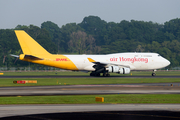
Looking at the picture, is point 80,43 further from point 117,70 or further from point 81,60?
point 117,70

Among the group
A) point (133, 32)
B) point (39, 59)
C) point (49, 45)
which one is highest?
point (133, 32)

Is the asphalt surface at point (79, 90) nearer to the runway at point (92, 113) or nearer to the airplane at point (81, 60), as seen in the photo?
the runway at point (92, 113)

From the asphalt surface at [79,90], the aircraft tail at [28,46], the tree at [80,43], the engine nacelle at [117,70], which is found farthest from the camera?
the tree at [80,43]

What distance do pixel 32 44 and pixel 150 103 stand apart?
4440 centimetres

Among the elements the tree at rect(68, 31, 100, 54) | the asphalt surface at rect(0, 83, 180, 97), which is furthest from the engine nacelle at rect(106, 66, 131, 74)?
the tree at rect(68, 31, 100, 54)

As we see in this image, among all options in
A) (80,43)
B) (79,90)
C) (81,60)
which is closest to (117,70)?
(81,60)

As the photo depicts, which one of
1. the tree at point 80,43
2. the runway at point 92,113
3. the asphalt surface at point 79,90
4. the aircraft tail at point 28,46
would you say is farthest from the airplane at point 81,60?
the tree at point 80,43

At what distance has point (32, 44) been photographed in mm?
65188

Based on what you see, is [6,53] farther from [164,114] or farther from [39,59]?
[164,114]

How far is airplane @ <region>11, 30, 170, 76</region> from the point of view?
64.2 m

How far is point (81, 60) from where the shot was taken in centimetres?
6556

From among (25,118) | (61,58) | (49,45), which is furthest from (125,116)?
(49,45)

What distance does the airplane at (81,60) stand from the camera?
64156mm

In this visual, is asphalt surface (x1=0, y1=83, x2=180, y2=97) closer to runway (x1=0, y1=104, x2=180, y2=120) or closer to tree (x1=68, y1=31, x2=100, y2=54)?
runway (x1=0, y1=104, x2=180, y2=120)
